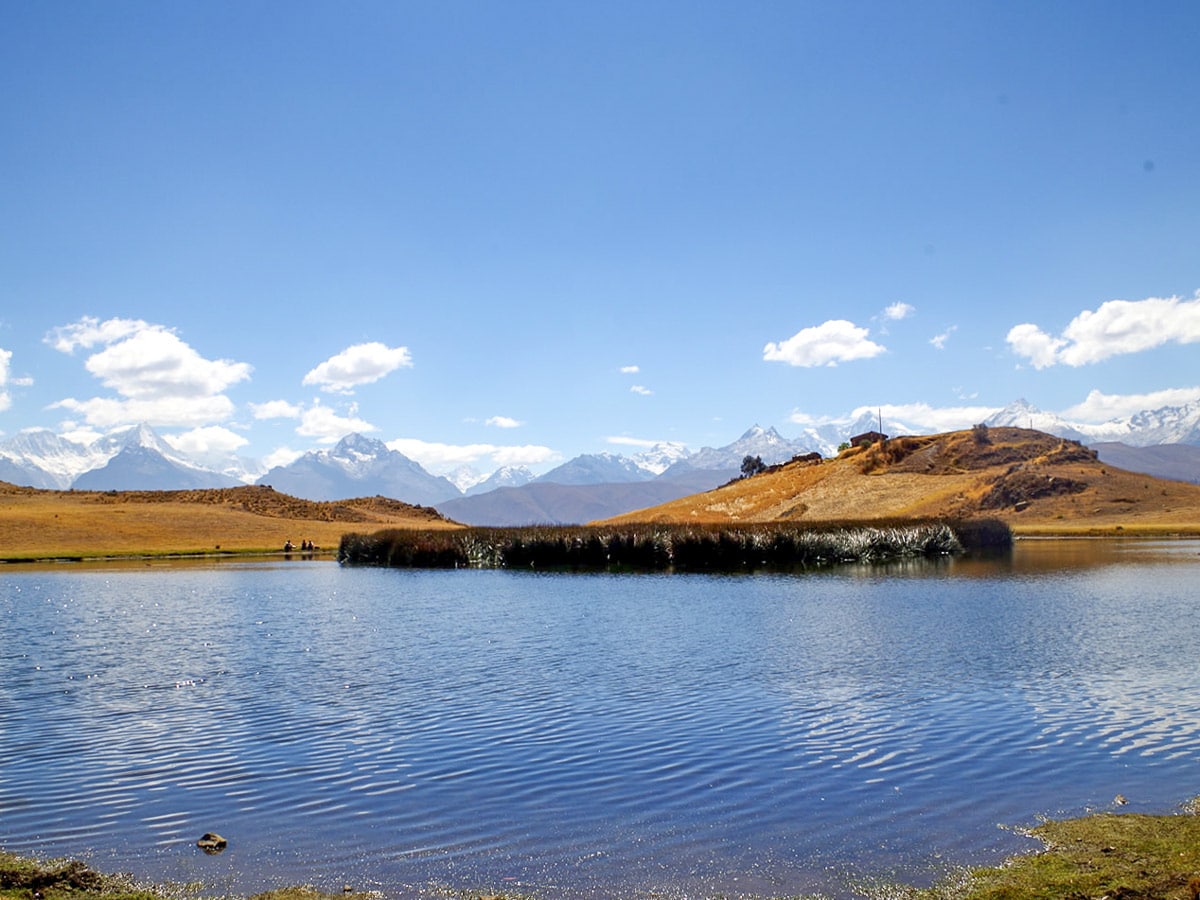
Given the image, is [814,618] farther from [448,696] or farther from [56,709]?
[56,709]

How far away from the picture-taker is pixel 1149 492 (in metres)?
→ 123

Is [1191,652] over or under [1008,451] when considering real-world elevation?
under

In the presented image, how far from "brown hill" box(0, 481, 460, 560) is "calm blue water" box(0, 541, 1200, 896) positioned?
55.3 m

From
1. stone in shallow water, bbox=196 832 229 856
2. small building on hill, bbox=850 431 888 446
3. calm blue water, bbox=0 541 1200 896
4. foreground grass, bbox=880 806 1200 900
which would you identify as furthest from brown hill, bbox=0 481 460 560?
foreground grass, bbox=880 806 1200 900

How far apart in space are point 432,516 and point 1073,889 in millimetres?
139752

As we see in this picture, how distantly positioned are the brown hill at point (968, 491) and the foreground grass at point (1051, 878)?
95.8 metres

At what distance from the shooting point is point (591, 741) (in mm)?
17625

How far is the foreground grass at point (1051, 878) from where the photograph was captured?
32.7ft

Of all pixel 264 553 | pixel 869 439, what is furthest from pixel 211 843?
pixel 869 439

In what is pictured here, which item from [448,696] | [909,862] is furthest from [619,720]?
[909,862]

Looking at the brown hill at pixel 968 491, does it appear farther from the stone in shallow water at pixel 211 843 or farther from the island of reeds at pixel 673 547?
the stone in shallow water at pixel 211 843

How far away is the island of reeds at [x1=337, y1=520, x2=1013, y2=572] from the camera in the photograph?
6688 centimetres

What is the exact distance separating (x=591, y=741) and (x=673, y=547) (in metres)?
49.8

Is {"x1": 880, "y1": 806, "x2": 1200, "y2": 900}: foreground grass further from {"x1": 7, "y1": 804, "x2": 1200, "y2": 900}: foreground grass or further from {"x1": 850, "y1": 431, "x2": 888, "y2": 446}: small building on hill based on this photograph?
{"x1": 850, "y1": 431, "x2": 888, "y2": 446}: small building on hill
